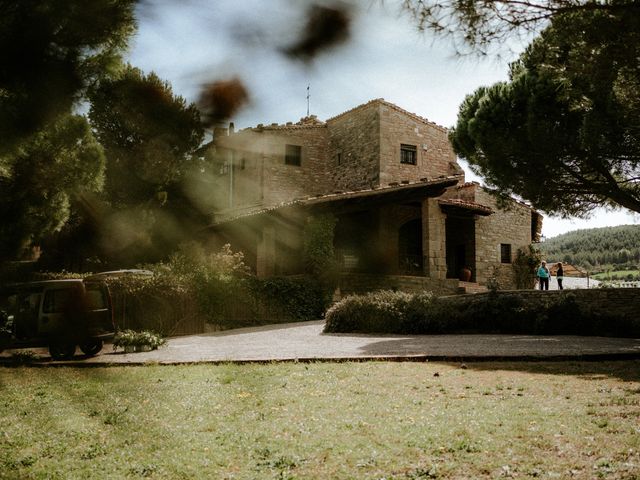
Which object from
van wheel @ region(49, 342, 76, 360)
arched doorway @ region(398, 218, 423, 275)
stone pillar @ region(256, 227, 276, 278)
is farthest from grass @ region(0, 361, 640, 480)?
arched doorway @ region(398, 218, 423, 275)

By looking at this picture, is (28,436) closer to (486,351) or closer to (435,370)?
(435,370)

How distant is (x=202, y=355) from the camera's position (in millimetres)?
9422

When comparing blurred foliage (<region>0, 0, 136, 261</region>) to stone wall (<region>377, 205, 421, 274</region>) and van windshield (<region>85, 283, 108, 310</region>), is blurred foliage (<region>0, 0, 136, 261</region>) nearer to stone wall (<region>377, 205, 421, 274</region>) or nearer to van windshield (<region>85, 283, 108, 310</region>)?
van windshield (<region>85, 283, 108, 310</region>)

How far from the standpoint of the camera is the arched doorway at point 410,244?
896 inches

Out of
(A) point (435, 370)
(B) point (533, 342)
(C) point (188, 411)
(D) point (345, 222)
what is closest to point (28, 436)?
(C) point (188, 411)

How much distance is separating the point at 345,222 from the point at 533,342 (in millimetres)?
12886

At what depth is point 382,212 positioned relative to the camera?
2200cm

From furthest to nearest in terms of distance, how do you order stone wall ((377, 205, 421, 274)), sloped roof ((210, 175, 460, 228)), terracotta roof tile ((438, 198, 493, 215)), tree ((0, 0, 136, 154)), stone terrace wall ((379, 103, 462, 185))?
stone terrace wall ((379, 103, 462, 185)), stone wall ((377, 205, 421, 274)), terracotta roof tile ((438, 198, 493, 215)), sloped roof ((210, 175, 460, 228)), tree ((0, 0, 136, 154))

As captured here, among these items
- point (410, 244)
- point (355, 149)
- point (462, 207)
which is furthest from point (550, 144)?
point (355, 149)

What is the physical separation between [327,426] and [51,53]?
11.5ft

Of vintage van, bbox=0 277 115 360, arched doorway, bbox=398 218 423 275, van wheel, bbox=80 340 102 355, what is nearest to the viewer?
vintage van, bbox=0 277 115 360

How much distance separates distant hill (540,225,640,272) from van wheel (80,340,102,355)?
77.0 m

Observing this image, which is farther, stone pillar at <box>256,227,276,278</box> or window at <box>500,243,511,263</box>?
window at <box>500,243,511,263</box>

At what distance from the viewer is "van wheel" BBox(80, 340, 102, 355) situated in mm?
9828
